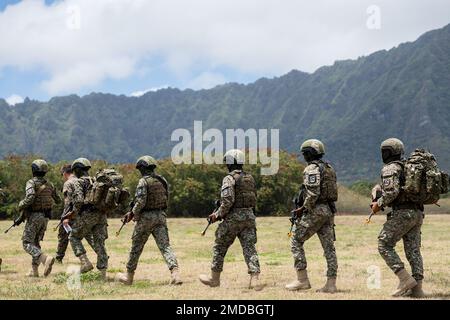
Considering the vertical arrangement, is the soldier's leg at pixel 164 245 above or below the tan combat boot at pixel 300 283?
above

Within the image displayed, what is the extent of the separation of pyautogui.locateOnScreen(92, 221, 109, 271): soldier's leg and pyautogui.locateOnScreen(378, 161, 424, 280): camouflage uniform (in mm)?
6108

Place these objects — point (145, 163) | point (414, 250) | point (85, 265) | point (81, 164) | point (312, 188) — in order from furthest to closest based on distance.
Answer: point (81, 164), point (85, 265), point (145, 163), point (312, 188), point (414, 250)

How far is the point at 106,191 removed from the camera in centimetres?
1314

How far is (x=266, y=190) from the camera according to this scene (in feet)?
173

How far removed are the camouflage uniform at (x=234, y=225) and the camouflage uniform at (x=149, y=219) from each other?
1.17 metres

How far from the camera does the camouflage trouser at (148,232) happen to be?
12203 mm

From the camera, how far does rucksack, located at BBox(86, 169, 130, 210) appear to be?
13.0 m

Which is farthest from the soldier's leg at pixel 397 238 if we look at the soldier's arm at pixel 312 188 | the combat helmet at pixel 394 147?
the soldier's arm at pixel 312 188

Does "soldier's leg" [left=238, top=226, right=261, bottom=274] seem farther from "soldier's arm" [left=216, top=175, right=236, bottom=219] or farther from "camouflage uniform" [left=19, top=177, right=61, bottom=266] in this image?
"camouflage uniform" [left=19, top=177, right=61, bottom=266]

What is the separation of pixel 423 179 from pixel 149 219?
17.9 feet

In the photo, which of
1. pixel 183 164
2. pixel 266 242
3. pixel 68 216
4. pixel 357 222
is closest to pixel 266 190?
pixel 183 164

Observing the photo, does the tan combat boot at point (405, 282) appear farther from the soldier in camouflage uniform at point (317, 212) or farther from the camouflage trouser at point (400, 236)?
the soldier in camouflage uniform at point (317, 212)

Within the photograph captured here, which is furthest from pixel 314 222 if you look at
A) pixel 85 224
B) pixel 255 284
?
pixel 85 224

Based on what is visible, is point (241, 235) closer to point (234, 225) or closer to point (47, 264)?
point (234, 225)
